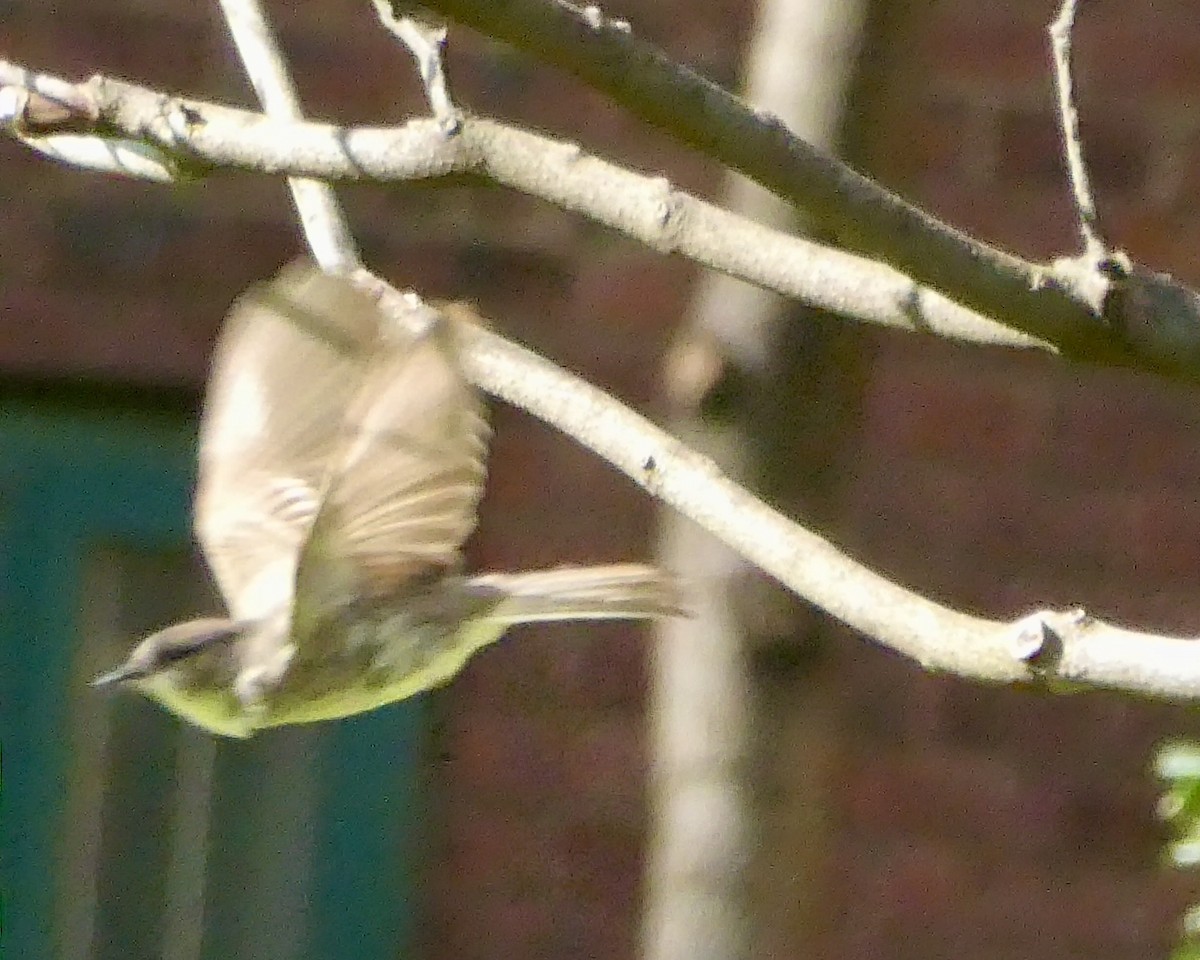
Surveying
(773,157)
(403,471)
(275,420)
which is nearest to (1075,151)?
(773,157)

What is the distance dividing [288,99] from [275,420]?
0.66 ft

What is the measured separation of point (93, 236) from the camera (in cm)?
195

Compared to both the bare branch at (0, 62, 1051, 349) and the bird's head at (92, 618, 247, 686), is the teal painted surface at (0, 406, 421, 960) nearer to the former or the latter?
the bird's head at (92, 618, 247, 686)

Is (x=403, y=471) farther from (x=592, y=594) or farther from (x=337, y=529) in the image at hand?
(x=592, y=594)

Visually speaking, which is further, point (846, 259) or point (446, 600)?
point (446, 600)

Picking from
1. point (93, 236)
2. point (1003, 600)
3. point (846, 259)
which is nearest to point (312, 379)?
point (846, 259)

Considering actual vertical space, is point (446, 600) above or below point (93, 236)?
below

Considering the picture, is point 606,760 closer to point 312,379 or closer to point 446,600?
point 446,600

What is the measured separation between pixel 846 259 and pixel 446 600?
17.8 inches

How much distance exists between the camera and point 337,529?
117 cm

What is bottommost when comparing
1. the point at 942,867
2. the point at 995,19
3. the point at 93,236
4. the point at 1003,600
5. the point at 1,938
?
the point at 1,938

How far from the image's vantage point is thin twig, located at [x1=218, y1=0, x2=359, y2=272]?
114 centimetres

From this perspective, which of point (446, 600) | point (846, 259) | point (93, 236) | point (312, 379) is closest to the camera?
point (846, 259)

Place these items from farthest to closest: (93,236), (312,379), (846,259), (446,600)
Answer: (93,236) → (446,600) → (312,379) → (846,259)
